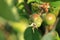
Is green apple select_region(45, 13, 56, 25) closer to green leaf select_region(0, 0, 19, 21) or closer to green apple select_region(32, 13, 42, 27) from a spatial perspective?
green apple select_region(32, 13, 42, 27)

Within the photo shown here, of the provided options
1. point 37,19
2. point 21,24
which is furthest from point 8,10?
point 37,19

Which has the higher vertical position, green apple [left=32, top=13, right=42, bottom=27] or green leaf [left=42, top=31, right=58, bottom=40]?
green apple [left=32, top=13, right=42, bottom=27]

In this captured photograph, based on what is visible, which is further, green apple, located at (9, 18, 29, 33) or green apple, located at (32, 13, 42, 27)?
green apple, located at (9, 18, 29, 33)

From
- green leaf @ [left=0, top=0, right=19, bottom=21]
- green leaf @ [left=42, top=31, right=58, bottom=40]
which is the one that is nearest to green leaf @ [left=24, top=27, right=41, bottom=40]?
green leaf @ [left=42, top=31, right=58, bottom=40]

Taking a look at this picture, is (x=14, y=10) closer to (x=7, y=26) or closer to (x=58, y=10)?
(x=7, y=26)

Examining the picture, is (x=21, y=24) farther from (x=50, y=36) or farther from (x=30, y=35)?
(x=50, y=36)

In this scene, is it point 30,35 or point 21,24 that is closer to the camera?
point 30,35

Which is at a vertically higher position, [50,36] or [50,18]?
[50,18]

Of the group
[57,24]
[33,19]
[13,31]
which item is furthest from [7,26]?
[57,24]

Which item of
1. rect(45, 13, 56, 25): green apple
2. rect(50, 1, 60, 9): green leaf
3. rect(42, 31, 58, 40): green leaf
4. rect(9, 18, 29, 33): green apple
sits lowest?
rect(42, 31, 58, 40): green leaf
